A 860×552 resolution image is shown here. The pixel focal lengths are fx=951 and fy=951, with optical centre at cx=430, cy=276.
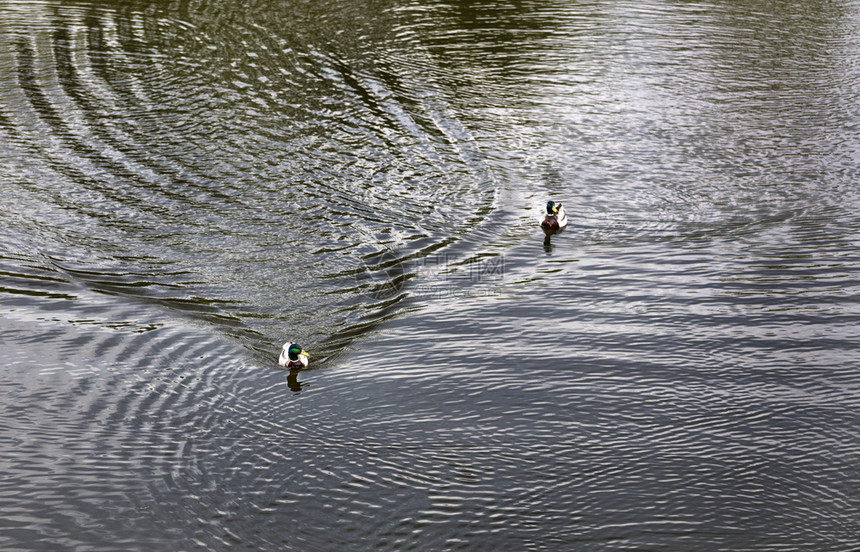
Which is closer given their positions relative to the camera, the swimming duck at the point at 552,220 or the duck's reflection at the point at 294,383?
the duck's reflection at the point at 294,383

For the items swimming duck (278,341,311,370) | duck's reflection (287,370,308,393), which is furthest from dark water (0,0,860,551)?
swimming duck (278,341,311,370)

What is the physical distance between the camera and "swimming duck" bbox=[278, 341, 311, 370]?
43.2ft

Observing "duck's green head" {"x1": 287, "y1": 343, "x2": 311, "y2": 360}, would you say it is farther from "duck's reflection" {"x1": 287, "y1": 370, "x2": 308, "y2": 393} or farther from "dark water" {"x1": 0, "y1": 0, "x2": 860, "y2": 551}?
"dark water" {"x1": 0, "y1": 0, "x2": 860, "y2": 551}

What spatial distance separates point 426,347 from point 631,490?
3970mm

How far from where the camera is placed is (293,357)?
13.2m

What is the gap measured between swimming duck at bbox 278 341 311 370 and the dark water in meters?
0.24

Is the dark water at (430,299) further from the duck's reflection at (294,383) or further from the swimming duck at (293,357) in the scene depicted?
the swimming duck at (293,357)

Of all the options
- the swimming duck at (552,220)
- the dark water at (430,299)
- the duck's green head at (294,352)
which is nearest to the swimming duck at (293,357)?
the duck's green head at (294,352)

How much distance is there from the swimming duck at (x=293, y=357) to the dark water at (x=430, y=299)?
243 millimetres

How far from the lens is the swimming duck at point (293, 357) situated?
1316 centimetres

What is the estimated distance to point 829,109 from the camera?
22.6 m

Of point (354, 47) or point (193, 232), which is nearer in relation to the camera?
point (193, 232)

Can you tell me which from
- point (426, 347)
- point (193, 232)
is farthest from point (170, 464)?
point (193, 232)

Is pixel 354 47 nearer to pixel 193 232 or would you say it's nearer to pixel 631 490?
pixel 193 232
